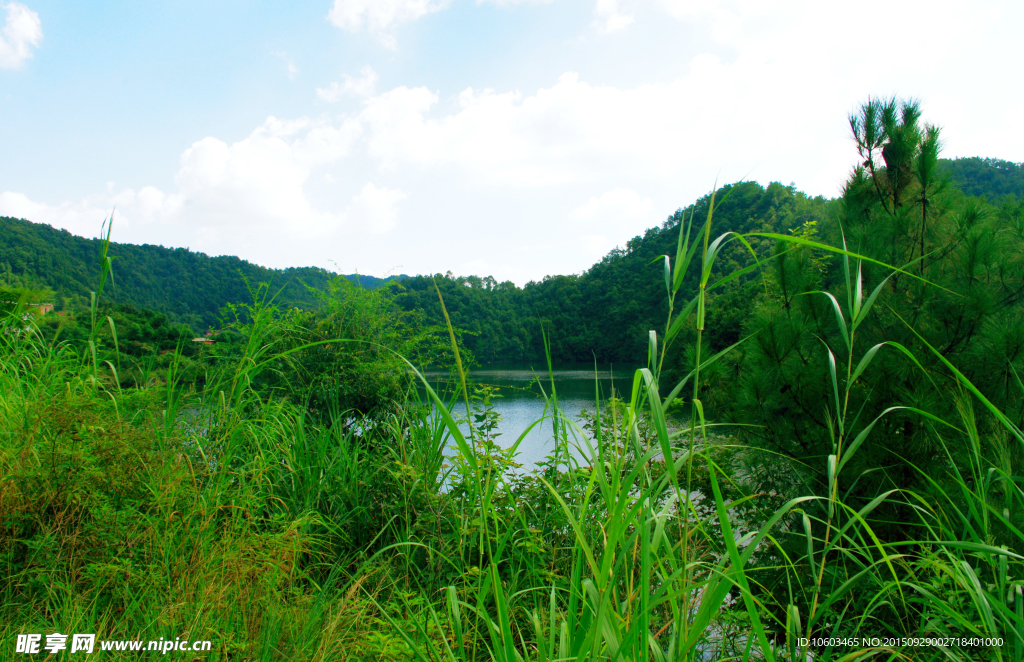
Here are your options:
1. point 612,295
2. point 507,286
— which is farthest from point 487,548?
point 612,295

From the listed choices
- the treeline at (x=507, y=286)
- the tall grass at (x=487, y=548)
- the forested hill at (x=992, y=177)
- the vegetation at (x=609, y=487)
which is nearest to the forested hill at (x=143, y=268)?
the treeline at (x=507, y=286)

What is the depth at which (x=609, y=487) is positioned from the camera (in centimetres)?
74

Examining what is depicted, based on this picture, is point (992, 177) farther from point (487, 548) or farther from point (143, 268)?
point (143, 268)

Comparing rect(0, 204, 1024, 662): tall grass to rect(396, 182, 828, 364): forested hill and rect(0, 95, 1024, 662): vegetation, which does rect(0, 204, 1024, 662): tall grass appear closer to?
rect(0, 95, 1024, 662): vegetation

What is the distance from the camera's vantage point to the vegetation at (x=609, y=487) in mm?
762

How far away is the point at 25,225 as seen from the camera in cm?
1784

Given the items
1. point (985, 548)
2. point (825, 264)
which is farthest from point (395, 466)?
point (825, 264)

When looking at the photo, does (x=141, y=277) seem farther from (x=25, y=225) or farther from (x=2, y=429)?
(x=2, y=429)

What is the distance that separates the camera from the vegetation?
762mm

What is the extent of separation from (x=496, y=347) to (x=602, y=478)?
989 cm

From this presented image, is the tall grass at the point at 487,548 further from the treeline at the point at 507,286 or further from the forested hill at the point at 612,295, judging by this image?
the forested hill at the point at 612,295

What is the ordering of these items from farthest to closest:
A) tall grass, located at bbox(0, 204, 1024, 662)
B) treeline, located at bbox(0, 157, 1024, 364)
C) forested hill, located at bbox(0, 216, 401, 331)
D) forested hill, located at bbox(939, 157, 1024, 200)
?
forested hill, located at bbox(939, 157, 1024, 200)
forested hill, located at bbox(0, 216, 401, 331)
treeline, located at bbox(0, 157, 1024, 364)
tall grass, located at bbox(0, 204, 1024, 662)

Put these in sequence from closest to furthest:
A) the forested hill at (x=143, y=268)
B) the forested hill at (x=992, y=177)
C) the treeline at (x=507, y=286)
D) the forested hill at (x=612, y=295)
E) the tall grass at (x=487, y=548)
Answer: the tall grass at (x=487, y=548)
the treeline at (x=507, y=286)
the forested hill at (x=143, y=268)
the forested hill at (x=612, y=295)
the forested hill at (x=992, y=177)

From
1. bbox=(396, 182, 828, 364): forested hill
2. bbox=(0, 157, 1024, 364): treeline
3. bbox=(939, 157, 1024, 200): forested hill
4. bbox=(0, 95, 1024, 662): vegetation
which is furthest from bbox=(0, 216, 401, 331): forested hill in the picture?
bbox=(939, 157, 1024, 200): forested hill
